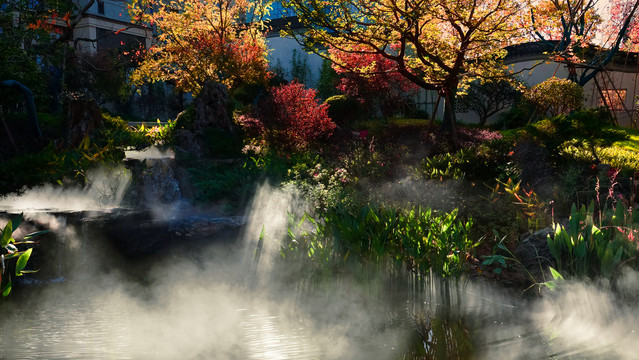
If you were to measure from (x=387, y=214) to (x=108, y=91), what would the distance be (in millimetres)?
22513

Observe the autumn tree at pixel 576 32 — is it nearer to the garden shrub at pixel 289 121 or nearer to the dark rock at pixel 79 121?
the garden shrub at pixel 289 121

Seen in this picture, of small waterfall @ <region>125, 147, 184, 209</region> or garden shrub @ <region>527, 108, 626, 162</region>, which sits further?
small waterfall @ <region>125, 147, 184, 209</region>

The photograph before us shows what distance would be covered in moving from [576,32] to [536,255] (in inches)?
602

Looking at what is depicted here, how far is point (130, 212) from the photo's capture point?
861 centimetres

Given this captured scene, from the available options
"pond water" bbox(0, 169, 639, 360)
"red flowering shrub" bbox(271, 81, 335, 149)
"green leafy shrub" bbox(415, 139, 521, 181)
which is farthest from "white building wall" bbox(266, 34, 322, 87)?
"pond water" bbox(0, 169, 639, 360)

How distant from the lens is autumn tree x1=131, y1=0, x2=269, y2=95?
52.5 feet

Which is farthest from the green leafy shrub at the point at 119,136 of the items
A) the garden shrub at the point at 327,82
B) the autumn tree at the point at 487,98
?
the autumn tree at the point at 487,98

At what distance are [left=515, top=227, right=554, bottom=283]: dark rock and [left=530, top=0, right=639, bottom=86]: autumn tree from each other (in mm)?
7762

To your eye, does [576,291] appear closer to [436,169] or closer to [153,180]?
[436,169]

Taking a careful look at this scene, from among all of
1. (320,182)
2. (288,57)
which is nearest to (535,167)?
(320,182)

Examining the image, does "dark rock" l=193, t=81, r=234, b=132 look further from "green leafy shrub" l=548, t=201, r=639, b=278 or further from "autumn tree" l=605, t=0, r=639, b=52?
"autumn tree" l=605, t=0, r=639, b=52

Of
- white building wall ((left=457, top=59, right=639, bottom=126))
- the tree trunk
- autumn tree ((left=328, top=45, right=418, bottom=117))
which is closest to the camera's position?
the tree trunk

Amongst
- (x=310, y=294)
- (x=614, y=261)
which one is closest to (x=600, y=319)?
(x=614, y=261)

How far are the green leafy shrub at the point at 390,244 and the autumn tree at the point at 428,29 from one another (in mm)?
5819
